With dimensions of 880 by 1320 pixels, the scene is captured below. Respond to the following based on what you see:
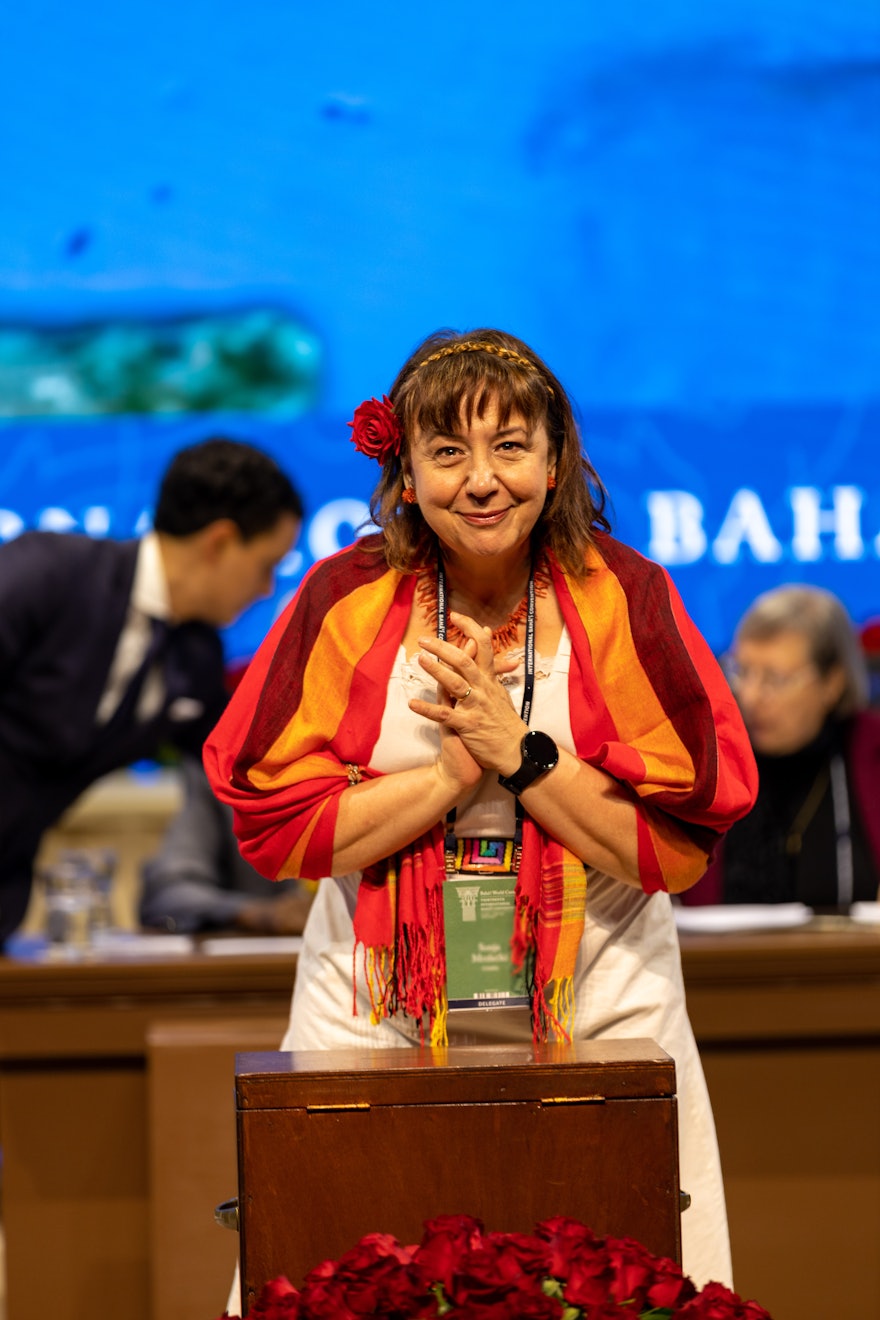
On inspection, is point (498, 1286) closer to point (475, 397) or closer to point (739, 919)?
point (475, 397)

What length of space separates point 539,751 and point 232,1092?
4.41 feet

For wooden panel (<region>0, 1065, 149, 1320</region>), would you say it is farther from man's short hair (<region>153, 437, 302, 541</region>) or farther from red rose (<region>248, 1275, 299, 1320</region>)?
red rose (<region>248, 1275, 299, 1320</region>)

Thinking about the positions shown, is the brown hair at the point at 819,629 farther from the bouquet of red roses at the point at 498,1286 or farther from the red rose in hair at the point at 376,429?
the bouquet of red roses at the point at 498,1286

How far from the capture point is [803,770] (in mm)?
3623

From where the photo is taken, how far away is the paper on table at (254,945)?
2.88m

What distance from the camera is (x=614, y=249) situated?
487cm

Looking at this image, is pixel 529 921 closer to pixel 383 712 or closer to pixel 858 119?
pixel 383 712

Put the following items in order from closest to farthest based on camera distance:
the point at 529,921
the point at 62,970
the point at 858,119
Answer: the point at 529,921
the point at 62,970
the point at 858,119

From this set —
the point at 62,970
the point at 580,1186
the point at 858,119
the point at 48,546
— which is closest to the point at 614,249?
the point at 858,119

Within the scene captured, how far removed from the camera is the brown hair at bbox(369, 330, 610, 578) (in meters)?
1.61

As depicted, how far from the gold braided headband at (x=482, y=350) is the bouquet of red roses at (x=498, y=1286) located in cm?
83

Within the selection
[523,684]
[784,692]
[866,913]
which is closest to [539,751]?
[523,684]

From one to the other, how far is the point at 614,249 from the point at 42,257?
171 centimetres

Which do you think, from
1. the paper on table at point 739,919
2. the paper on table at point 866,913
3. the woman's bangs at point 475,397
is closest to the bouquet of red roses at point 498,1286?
the woman's bangs at point 475,397
